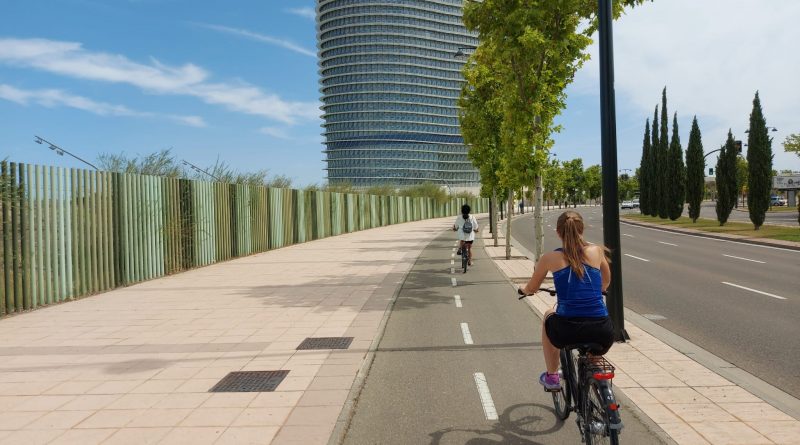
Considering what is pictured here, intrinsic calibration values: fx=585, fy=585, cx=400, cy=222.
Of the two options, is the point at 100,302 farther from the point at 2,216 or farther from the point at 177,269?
the point at 177,269

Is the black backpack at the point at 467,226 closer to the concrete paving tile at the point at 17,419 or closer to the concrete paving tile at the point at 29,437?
the concrete paving tile at the point at 17,419

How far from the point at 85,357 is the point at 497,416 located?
5.17 meters

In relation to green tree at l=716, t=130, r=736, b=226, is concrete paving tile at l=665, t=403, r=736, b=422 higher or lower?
lower

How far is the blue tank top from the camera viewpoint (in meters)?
3.95

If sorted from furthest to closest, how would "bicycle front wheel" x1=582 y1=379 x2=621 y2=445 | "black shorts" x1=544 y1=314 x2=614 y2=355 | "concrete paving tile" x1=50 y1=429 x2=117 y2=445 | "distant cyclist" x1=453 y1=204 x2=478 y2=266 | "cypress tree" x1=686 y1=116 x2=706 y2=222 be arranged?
"cypress tree" x1=686 y1=116 x2=706 y2=222, "distant cyclist" x1=453 y1=204 x2=478 y2=266, "concrete paving tile" x1=50 y1=429 x2=117 y2=445, "black shorts" x1=544 y1=314 x2=614 y2=355, "bicycle front wheel" x1=582 y1=379 x2=621 y2=445

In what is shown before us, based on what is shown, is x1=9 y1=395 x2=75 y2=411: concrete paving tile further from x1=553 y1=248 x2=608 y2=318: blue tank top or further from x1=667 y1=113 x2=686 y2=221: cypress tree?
x1=667 y1=113 x2=686 y2=221: cypress tree

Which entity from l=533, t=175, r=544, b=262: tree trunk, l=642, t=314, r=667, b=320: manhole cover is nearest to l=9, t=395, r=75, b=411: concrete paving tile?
l=642, t=314, r=667, b=320: manhole cover

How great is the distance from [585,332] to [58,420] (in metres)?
4.31

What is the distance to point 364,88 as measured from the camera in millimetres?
162750

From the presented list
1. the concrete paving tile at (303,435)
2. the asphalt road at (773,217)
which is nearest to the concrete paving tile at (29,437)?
the concrete paving tile at (303,435)

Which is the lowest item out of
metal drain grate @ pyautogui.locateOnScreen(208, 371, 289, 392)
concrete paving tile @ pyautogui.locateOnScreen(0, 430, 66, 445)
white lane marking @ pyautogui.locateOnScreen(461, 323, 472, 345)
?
white lane marking @ pyautogui.locateOnScreen(461, 323, 472, 345)

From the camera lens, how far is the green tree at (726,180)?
120 feet

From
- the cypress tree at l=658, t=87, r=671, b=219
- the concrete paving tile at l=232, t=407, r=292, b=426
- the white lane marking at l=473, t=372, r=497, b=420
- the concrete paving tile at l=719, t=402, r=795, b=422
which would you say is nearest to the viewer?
the concrete paving tile at l=719, t=402, r=795, b=422

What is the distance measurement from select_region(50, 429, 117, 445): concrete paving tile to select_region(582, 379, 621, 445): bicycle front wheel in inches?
139
